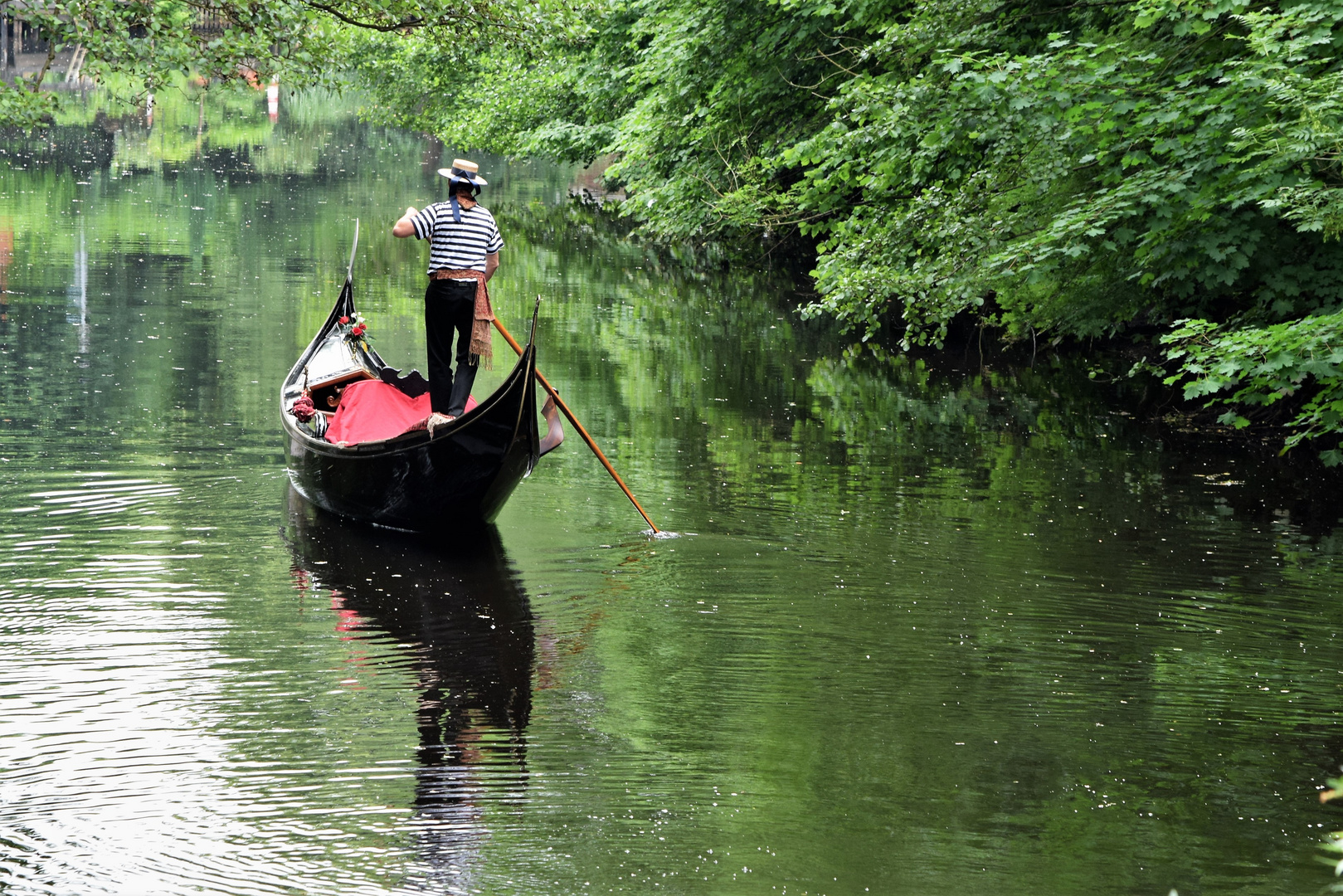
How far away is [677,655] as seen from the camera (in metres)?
6.11

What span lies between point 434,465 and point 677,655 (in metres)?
2.09

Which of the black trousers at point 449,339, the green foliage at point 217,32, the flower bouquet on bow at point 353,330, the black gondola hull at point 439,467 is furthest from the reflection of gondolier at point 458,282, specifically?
the green foliage at point 217,32

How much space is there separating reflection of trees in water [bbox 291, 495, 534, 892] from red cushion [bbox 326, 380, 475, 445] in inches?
19.3

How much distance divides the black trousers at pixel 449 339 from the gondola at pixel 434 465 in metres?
0.24

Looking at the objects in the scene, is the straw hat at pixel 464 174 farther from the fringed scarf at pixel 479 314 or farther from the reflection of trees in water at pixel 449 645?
the reflection of trees in water at pixel 449 645

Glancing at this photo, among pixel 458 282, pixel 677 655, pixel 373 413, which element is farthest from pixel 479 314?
pixel 677 655

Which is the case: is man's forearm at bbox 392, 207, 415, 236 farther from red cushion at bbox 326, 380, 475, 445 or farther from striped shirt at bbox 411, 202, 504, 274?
red cushion at bbox 326, 380, 475, 445

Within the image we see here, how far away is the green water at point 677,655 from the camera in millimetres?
4355

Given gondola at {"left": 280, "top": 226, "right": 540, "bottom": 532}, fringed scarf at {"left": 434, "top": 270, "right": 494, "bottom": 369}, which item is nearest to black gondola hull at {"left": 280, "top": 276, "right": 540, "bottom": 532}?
gondola at {"left": 280, "top": 226, "right": 540, "bottom": 532}

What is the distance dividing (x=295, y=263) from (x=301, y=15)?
8502 millimetres

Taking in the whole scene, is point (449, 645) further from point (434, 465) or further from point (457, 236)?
point (457, 236)

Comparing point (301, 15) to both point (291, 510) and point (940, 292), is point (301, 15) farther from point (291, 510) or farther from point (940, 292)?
point (940, 292)

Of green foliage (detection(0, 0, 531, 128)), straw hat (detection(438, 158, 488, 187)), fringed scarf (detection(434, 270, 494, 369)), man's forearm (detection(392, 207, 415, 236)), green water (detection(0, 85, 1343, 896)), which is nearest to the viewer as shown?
green water (detection(0, 85, 1343, 896))

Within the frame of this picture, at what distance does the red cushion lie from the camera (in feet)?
27.0
